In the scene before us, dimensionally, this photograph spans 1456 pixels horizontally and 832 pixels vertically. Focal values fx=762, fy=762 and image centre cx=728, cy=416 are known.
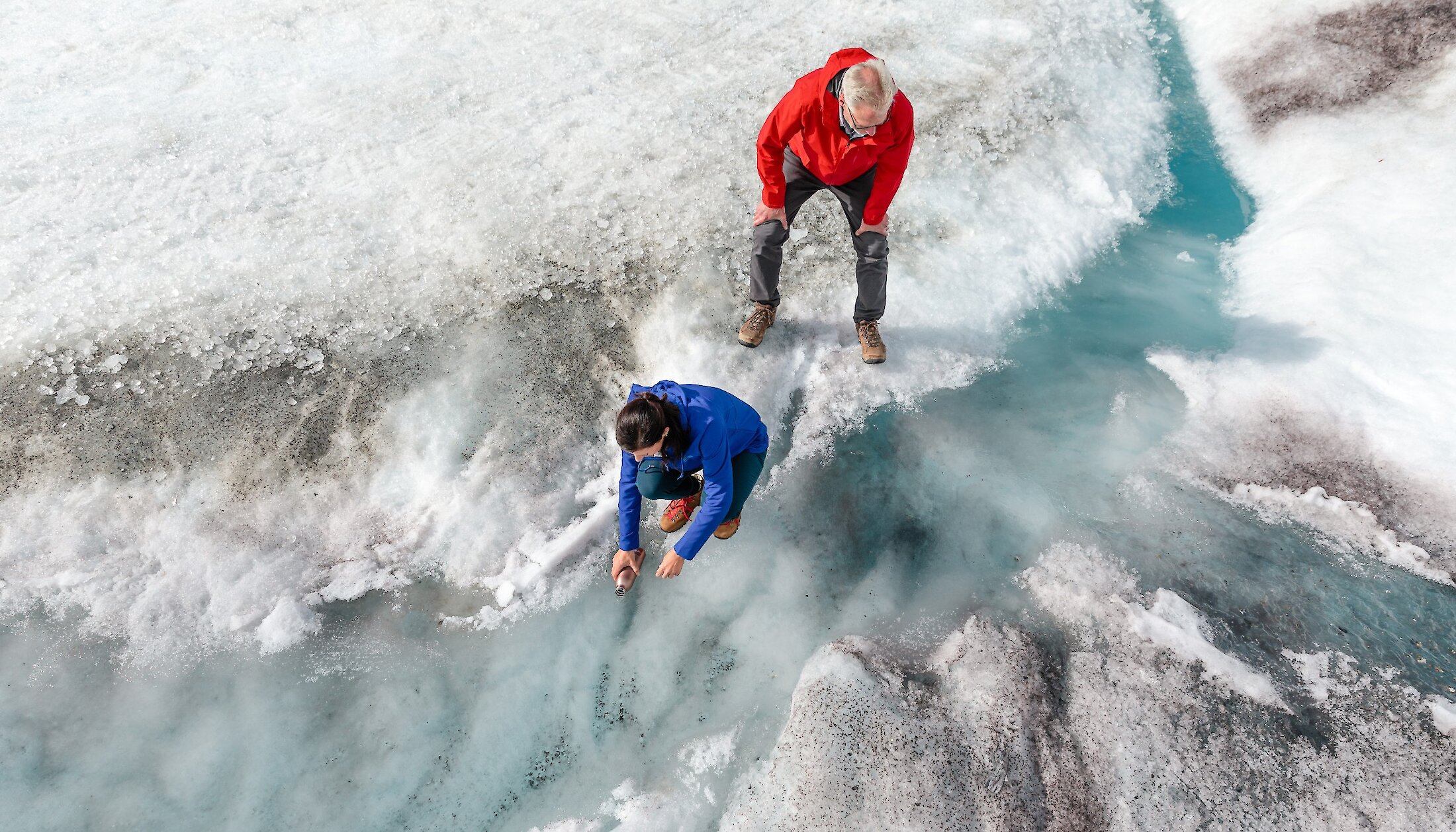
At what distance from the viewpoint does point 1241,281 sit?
5.02 metres

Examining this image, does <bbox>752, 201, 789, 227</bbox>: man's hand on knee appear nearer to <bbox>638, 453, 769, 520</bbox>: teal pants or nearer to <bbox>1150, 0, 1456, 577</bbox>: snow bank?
<bbox>638, 453, 769, 520</bbox>: teal pants

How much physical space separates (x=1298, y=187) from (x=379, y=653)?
264 inches

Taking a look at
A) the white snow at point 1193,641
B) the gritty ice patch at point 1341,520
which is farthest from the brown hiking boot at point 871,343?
the gritty ice patch at point 1341,520

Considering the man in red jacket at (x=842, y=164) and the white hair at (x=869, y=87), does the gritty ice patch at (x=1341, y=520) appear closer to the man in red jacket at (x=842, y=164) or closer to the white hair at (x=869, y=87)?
the man in red jacket at (x=842, y=164)

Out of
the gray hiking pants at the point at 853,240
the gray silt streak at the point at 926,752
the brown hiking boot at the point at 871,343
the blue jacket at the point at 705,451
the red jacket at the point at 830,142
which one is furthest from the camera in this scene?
the brown hiking boot at the point at 871,343

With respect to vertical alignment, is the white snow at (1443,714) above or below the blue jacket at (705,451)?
below

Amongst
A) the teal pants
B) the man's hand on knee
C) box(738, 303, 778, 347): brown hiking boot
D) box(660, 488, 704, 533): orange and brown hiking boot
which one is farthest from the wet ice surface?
the man's hand on knee

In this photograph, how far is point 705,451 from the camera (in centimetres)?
288

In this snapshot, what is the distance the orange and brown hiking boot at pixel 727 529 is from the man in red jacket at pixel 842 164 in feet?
3.97

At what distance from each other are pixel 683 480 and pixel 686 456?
0.41m

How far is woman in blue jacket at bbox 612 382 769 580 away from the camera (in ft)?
8.49

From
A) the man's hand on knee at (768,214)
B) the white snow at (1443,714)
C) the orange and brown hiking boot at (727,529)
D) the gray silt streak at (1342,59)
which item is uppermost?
the man's hand on knee at (768,214)

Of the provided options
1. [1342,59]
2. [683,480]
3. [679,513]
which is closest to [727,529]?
[679,513]

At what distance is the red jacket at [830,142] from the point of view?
347cm
